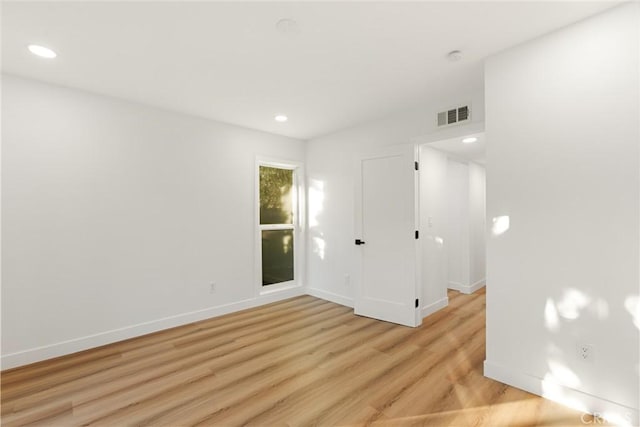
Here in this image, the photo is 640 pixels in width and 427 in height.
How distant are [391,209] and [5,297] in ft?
12.7

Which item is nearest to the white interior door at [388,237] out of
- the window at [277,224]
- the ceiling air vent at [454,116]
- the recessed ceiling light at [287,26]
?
the ceiling air vent at [454,116]

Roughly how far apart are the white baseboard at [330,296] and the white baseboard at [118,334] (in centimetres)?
69

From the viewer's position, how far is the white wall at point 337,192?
3637 millimetres

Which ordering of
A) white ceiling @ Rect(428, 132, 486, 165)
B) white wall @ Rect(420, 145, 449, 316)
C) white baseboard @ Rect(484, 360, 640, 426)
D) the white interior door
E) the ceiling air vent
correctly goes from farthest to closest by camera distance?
1. white wall @ Rect(420, 145, 449, 316)
2. white ceiling @ Rect(428, 132, 486, 165)
3. the white interior door
4. the ceiling air vent
5. white baseboard @ Rect(484, 360, 640, 426)

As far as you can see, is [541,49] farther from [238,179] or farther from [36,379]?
[36,379]

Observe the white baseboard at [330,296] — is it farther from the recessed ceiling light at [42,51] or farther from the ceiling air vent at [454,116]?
the recessed ceiling light at [42,51]

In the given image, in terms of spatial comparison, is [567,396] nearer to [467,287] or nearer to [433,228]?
[433,228]

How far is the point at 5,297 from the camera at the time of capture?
2533 millimetres

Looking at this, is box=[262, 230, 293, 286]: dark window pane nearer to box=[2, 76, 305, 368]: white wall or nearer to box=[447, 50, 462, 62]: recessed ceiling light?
box=[2, 76, 305, 368]: white wall

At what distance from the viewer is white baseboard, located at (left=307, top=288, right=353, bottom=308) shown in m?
4.26

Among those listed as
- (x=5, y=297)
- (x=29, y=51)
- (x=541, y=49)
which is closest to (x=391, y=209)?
(x=541, y=49)

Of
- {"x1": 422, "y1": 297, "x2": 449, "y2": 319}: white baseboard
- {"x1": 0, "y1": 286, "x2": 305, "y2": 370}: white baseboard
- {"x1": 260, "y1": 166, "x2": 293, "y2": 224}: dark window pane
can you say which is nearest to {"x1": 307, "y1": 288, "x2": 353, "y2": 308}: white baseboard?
{"x1": 0, "y1": 286, "x2": 305, "y2": 370}: white baseboard

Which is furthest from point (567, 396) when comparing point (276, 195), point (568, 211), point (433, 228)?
point (276, 195)

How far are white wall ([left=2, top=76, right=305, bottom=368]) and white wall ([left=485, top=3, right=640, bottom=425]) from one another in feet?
10.3
